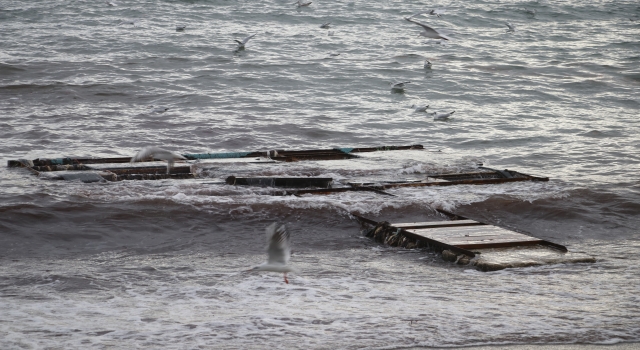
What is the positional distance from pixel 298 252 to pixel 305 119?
688 cm

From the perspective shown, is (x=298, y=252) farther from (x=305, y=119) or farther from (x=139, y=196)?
(x=305, y=119)

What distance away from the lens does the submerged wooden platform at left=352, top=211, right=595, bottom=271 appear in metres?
5.73

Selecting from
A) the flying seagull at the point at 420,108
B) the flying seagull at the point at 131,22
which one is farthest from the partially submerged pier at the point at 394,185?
the flying seagull at the point at 131,22

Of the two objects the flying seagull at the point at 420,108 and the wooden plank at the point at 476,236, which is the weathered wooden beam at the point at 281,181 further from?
the flying seagull at the point at 420,108

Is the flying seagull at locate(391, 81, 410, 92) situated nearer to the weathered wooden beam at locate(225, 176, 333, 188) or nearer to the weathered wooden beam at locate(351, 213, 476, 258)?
the weathered wooden beam at locate(225, 176, 333, 188)

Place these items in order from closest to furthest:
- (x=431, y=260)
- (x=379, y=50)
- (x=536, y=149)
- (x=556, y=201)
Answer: (x=431, y=260) < (x=556, y=201) < (x=536, y=149) < (x=379, y=50)

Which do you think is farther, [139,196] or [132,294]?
[139,196]

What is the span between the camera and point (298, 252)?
20.4ft

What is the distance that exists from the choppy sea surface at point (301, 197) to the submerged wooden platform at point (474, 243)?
0.45 ft

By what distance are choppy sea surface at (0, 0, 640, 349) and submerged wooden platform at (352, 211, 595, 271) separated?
136 millimetres

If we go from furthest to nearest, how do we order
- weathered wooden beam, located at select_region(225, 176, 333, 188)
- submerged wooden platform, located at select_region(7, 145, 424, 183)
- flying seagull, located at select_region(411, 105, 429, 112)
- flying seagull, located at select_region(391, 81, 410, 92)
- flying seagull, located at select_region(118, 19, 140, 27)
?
1. flying seagull, located at select_region(118, 19, 140, 27)
2. flying seagull, located at select_region(391, 81, 410, 92)
3. flying seagull, located at select_region(411, 105, 429, 112)
4. submerged wooden platform, located at select_region(7, 145, 424, 183)
5. weathered wooden beam, located at select_region(225, 176, 333, 188)

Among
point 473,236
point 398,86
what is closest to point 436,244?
point 473,236

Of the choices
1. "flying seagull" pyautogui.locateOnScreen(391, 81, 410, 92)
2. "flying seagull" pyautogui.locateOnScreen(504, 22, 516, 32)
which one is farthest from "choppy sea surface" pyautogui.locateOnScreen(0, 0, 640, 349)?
"flying seagull" pyautogui.locateOnScreen(504, 22, 516, 32)

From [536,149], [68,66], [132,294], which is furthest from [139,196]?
[68,66]
